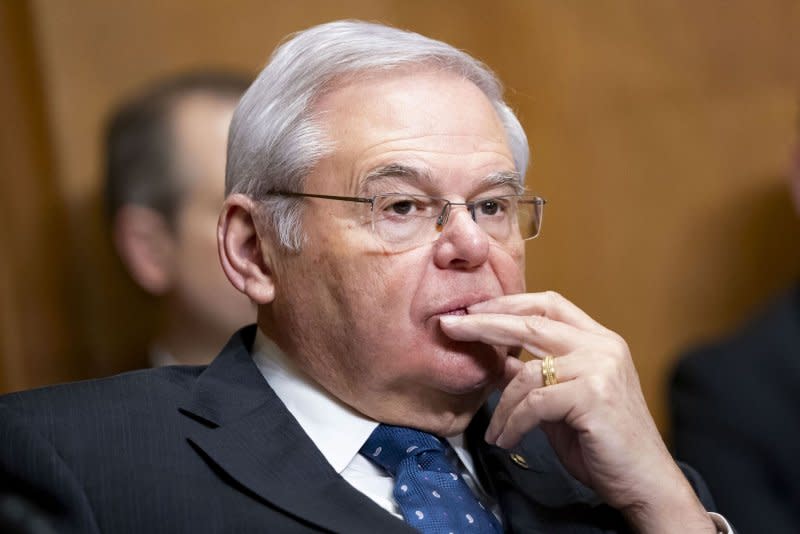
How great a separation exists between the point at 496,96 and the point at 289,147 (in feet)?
1.48

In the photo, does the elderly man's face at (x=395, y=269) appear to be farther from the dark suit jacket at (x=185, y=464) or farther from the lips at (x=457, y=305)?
the dark suit jacket at (x=185, y=464)

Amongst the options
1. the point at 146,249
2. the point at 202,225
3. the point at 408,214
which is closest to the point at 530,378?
the point at 408,214

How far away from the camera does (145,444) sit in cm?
179

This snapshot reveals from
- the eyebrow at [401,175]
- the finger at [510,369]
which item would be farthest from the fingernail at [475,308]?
the eyebrow at [401,175]

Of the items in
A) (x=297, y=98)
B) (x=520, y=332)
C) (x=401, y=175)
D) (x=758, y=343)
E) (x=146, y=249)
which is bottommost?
(x=758, y=343)

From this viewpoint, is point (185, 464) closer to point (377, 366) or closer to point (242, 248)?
point (377, 366)

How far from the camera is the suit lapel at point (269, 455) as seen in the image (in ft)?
5.77

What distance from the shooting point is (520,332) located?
1897 mm

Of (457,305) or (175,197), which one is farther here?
(175,197)

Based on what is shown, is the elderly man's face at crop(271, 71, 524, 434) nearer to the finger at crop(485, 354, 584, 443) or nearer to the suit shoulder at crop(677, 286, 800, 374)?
the finger at crop(485, 354, 584, 443)

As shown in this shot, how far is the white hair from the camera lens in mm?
2006

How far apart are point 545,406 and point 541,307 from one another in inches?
7.7

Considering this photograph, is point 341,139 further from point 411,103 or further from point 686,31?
point 686,31

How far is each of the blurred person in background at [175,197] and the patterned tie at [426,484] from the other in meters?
1.33
